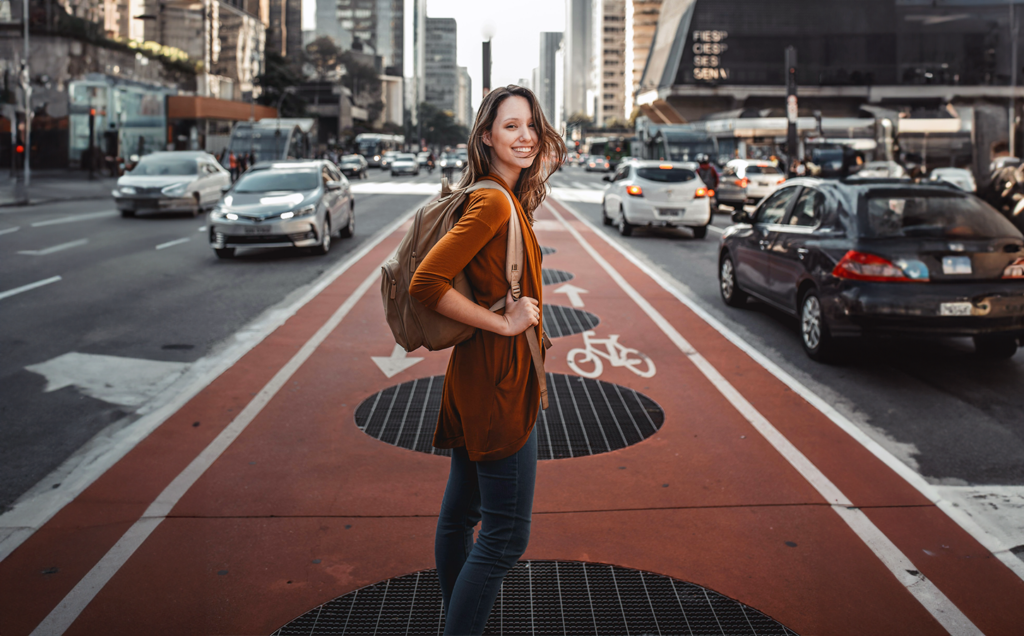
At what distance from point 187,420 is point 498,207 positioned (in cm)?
427

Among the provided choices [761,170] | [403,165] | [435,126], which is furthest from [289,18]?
[761,170]

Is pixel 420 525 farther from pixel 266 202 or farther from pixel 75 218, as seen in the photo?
pixel 75 218

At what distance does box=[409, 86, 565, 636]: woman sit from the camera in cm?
261

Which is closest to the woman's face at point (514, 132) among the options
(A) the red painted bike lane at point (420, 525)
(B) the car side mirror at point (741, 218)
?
(A) the red painted bike lane at point (420, 525)

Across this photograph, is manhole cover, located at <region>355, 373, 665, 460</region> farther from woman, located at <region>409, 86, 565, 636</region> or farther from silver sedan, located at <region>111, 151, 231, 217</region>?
silver sedan, located at <region>111, 151, 231, 217</region>

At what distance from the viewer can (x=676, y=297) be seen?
11.8m

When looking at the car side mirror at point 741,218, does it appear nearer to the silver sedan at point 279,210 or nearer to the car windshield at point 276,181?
the silver sedan at point 279,210

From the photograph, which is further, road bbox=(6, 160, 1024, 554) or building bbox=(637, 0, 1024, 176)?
building bbox=(637, 0, 1024, 176)

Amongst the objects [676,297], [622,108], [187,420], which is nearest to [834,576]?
[187,420]

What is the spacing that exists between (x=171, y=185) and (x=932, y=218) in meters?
20.7

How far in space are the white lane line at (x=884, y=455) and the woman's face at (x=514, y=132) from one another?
288 cm

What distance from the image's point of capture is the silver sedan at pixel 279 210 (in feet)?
49.6

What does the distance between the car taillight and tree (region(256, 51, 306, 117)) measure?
272 feet

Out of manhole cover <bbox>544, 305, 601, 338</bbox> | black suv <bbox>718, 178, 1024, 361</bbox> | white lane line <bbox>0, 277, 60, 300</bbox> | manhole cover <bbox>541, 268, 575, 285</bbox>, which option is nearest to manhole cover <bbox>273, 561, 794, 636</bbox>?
black suv <bbox>718, 178, 1024, 361</bbox>
